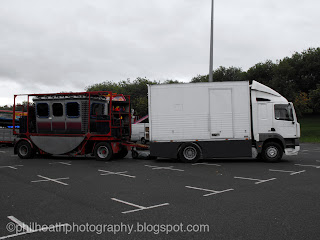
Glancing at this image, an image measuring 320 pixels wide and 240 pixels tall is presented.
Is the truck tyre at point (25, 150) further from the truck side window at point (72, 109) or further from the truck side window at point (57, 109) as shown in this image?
the truck side window at point (72, 109)

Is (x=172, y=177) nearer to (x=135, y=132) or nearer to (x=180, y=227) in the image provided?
(x=180, y=227)

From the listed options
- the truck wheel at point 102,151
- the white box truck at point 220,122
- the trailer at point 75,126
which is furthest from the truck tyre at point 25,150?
the white box truck at point 220,122

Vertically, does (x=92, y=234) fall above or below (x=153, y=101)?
below

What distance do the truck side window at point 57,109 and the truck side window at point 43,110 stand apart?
37cm

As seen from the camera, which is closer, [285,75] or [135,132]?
[135,132]

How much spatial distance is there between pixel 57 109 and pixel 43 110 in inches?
30.2

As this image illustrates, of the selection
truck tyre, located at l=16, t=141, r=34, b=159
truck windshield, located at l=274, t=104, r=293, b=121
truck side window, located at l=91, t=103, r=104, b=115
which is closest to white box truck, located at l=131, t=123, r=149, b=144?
truck side window, located at l=91, t=103, r=104, b=115

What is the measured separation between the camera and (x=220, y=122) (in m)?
12.0

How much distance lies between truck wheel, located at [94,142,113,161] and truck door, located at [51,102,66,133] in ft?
6.13

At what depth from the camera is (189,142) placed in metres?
12.1

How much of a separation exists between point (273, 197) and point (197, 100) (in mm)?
6276

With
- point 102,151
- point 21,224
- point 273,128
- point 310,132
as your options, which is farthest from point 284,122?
point 310,132

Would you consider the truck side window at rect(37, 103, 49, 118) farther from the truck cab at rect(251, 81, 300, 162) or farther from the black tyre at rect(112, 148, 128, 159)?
the truck cab at rect(251, 81, 300, 162)

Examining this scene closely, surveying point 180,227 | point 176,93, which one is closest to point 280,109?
point 176,93
